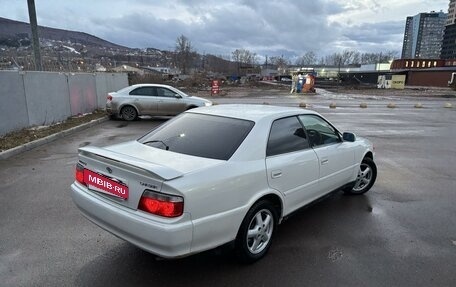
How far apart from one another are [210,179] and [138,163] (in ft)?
2.14

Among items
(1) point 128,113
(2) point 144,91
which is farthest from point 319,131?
(1) point 128,113

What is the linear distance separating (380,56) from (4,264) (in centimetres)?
16486

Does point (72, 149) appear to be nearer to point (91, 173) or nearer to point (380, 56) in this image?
point (91, 173)

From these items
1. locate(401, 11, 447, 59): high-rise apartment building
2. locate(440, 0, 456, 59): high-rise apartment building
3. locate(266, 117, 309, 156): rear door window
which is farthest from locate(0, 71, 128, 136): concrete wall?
locate(401, 11, 447, 59): high-rise apartment building

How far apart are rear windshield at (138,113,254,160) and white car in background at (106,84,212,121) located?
9.67 meters

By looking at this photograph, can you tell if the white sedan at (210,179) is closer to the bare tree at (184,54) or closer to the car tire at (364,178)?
the car tire at (364,178)

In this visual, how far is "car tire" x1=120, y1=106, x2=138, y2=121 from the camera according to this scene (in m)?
13.8

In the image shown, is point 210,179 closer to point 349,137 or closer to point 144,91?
point 349,137

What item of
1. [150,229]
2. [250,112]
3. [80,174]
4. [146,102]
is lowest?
[146,102]

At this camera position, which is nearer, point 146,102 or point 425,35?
point 146,102

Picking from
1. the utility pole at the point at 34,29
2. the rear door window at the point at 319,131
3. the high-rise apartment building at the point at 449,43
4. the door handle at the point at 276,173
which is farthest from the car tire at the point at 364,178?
the high-rise apartment building at the point at 449,43

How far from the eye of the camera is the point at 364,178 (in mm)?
5465

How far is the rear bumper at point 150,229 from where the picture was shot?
269 cm

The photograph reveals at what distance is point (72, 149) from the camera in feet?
A: 27.8
